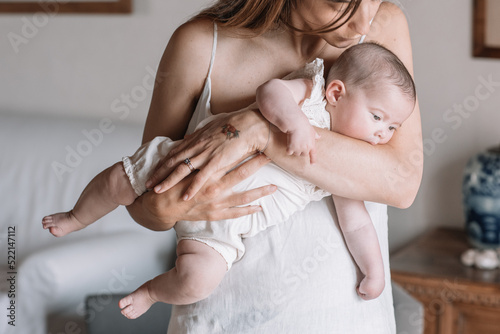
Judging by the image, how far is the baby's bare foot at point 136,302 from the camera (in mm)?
1155

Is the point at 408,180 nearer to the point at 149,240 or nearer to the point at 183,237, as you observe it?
the point at 183,237

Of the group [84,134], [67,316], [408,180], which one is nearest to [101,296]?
[67,316]

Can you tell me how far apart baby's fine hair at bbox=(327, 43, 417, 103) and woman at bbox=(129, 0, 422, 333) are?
0.03m

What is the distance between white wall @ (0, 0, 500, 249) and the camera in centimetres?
246

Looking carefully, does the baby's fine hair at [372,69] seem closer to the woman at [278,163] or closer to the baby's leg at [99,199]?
the woman at [278,163]

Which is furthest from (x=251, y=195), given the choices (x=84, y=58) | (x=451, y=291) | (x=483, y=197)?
(x=84, y=58)

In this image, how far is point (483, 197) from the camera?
230cm

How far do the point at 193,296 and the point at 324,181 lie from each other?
339 millimetres

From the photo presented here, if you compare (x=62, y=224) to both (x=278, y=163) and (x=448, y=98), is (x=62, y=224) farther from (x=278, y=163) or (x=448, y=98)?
(x=448, y=98)

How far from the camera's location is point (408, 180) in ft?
3.76

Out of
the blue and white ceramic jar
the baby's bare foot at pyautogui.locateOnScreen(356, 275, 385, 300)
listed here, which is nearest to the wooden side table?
the blue and white ceramic jar

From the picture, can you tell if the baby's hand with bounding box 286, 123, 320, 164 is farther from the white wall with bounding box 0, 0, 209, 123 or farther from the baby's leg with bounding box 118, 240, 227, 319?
the white wall with bounding box 0, 0, 209, 123

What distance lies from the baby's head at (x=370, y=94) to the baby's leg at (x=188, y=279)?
369mm

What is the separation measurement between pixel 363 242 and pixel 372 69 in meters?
0.35
